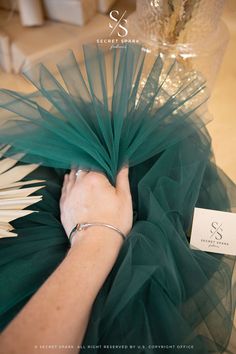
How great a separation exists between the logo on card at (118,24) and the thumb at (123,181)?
1.88 feet

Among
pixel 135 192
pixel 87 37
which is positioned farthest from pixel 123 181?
pixel 87 37

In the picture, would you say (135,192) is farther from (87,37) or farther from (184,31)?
(87,37)

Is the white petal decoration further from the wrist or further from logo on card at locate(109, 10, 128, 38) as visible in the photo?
logo on card at locate(109, 10, 128, 38)

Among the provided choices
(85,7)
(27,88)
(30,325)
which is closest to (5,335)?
(30,325)

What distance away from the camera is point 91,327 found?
437 millimetres

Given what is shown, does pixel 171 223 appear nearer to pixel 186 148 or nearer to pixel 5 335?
pixel 186 148

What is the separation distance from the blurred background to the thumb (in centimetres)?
40

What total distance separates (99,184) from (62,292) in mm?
199

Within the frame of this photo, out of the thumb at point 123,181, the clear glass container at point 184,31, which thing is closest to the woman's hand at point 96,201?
the thumb at point 123,181

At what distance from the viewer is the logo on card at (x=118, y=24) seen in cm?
101

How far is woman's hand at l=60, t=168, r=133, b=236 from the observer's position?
1.72 ft

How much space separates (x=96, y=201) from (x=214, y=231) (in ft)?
0.68

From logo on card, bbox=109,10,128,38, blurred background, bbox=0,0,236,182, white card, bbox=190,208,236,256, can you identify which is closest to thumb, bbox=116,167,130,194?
white card, bbox=190,208,236,256

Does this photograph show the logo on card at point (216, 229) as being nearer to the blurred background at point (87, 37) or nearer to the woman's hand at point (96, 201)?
the woman's hand at point (96, 201)
